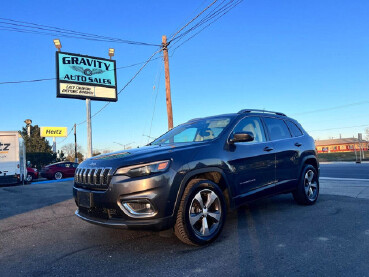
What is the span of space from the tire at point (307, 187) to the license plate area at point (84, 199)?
3.72m

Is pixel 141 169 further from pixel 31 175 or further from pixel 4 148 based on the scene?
pixel 31 175

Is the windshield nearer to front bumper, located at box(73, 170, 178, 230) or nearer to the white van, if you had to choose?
front bumper, located at box(73, 170, 178, 230)

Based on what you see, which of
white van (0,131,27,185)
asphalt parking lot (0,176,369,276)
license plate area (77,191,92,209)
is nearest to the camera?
asphalt parking lot (0,176,369,276)

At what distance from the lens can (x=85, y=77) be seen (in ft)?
63.2

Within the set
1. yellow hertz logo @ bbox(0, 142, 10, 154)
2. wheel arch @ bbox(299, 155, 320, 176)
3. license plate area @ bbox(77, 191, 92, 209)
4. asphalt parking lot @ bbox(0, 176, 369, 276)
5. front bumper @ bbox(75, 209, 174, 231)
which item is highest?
yellow hertz logo @ bbox(0, 142, 10, 154)

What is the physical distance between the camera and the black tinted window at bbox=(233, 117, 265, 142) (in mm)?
4539

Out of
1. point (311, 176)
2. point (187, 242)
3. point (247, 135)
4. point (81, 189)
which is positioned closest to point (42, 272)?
point (81, 189)

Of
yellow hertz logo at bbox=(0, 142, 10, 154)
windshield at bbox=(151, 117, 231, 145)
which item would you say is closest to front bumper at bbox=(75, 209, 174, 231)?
windshield at bbox=(151, 117, 231, 145)

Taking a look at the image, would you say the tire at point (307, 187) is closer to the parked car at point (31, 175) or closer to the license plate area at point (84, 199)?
the license plate area at point (84, 199)

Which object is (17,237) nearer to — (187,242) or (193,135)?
(187,242)

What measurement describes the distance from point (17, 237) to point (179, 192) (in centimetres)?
268

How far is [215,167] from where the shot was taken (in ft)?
12.3

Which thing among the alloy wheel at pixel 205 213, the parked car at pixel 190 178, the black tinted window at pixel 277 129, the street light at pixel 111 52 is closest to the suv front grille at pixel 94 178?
the parked car at pixel 190 178

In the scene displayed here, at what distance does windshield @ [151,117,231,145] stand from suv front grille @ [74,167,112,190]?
1487 millimetres
